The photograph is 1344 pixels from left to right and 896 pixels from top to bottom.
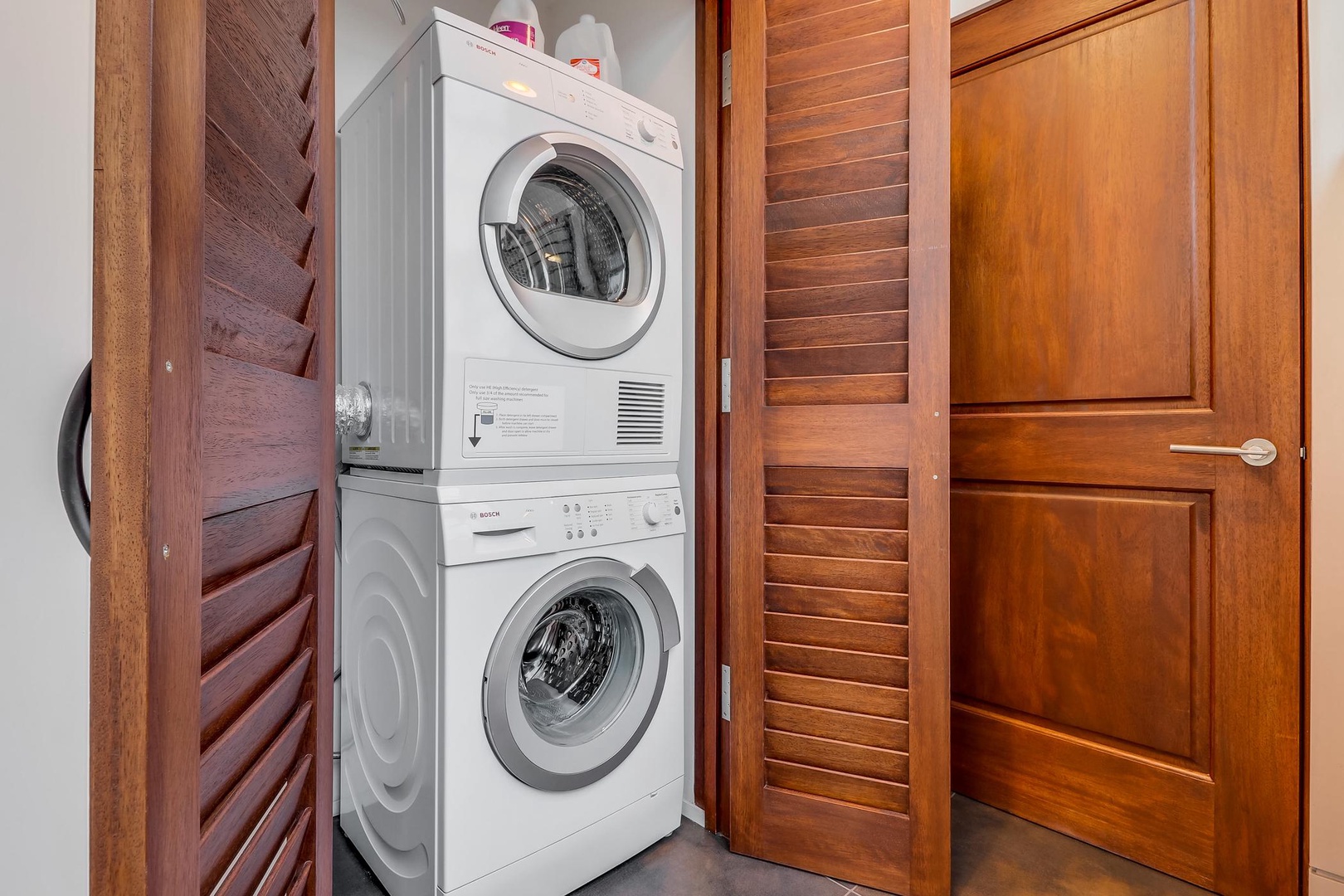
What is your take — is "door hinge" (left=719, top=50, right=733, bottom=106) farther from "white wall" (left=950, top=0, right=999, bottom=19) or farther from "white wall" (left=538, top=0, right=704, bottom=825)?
"white wall" (left=950, top=0, right=999, bottom=19)

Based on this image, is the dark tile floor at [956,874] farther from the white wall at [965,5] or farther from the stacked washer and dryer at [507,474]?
the white wall at [965,5]

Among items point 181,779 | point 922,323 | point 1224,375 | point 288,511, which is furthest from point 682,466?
point 181,779

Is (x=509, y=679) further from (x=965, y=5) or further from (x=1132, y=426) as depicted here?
(x=965, y=5)

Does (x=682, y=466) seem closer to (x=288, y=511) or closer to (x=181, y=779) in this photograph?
(x=288, y=511)

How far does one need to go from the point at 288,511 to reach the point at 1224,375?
165 centimetres

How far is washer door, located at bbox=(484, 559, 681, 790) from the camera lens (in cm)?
122

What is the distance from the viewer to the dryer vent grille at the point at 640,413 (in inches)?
56.4

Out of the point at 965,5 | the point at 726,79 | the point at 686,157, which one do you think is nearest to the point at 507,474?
the point at 686,157

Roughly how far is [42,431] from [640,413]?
38.4 inches

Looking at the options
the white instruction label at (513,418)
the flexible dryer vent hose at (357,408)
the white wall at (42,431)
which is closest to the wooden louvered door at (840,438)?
the white instruction label at (513,418)

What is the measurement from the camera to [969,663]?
172 cm

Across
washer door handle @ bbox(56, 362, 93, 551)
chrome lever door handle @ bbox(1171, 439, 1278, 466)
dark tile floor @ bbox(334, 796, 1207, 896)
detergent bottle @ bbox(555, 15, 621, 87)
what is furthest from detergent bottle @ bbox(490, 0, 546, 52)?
dark tile floor @ bbox(334, 796, 1207, 896)

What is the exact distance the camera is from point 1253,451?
4.20 feet

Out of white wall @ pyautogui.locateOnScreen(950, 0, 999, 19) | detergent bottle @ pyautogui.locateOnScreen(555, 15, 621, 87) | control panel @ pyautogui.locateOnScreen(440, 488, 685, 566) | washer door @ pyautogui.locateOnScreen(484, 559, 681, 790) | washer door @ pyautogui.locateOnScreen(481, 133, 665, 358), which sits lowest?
washer door @ pyautogui.locateOnScreen(484, 559, 681, 790)
